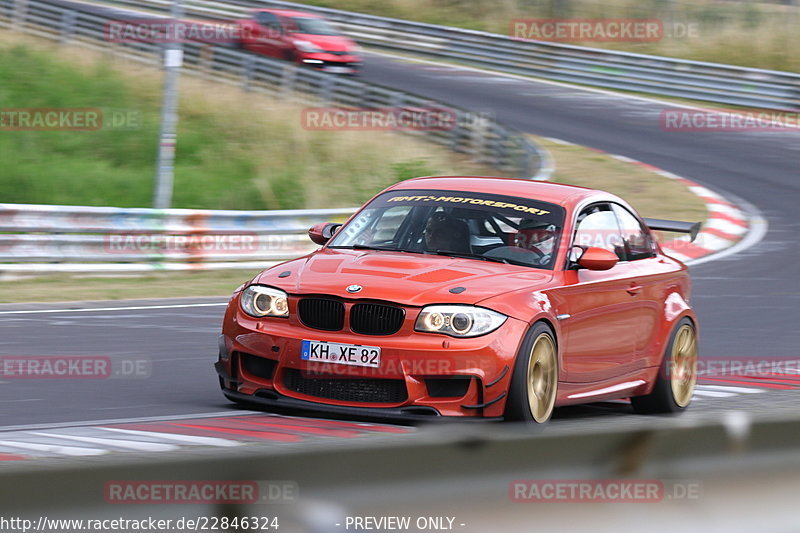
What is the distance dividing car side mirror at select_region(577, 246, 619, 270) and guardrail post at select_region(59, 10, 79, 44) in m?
25.6

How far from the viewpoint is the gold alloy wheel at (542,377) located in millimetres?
7062

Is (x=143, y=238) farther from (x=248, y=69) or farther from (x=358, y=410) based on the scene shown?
(x=248, y=69)

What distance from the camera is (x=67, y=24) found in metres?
31.6

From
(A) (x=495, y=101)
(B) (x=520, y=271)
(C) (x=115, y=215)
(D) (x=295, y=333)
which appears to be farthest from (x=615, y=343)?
(A) (x=495, y=101)

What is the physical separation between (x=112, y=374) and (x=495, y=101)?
75.5 ft

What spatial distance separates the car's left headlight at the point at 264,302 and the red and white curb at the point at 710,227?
403 inches

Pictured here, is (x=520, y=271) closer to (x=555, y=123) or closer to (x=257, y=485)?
(x=257, y=485)

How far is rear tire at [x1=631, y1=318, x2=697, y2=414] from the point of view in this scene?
8.56 meters

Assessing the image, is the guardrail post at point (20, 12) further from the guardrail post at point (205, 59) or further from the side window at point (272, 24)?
the guardrail post at point (205, 59)

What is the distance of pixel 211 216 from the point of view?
16.1 meters

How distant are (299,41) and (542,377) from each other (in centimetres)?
2585
